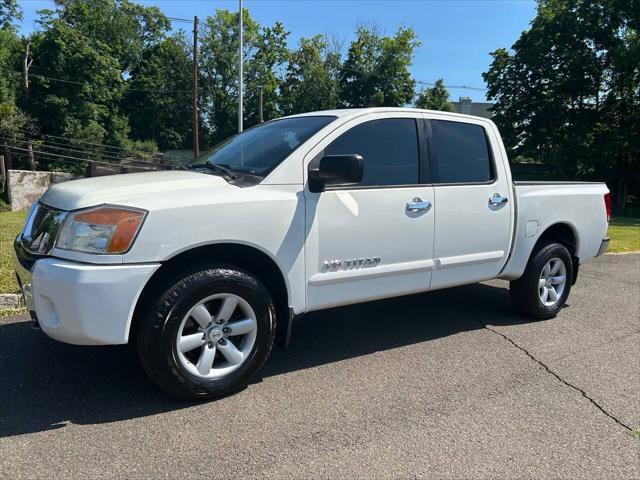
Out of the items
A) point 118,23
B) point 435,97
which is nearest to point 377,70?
point 435,97

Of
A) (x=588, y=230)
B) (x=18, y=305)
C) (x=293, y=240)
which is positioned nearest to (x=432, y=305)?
(x=588, y=230)

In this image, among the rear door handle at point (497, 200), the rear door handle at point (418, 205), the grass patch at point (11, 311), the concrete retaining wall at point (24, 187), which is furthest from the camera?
the concrete retaining wall at point (24, 187)

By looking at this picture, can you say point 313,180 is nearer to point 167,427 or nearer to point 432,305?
point 167,427

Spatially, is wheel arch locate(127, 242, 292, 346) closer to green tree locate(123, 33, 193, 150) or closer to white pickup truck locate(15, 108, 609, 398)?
white pickup truck locate(15, 108, 609, 398)

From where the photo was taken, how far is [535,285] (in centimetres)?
513

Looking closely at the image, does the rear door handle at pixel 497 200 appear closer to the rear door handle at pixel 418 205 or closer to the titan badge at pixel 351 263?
the rear door handle at pixel 418 205

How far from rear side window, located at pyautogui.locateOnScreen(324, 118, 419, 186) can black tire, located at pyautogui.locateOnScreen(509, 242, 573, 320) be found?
1791mm

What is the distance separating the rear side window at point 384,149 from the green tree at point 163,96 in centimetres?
5255

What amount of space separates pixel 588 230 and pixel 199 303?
4451 mm

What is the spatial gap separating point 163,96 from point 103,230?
5467 centimetres

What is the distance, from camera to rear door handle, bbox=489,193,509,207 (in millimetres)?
4625

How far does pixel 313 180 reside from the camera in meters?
3.56

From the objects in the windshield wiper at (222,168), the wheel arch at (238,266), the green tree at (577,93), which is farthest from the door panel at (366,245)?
the green tree at (577,93)

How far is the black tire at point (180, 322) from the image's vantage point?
304 centimetres
